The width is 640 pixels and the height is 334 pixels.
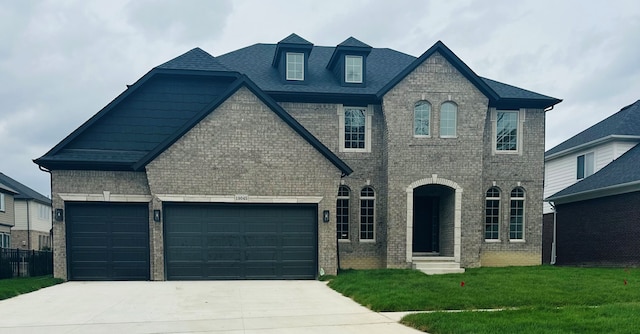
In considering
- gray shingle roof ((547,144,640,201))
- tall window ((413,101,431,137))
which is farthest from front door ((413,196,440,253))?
gray shingle roof ((547,144,640,201))

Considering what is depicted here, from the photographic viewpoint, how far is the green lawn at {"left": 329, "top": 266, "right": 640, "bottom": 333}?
6465mm

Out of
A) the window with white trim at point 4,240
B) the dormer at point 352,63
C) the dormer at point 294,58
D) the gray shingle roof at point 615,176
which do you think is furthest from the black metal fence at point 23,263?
the gray shingle roof at point 615,176

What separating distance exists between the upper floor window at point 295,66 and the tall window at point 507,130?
27.5ft

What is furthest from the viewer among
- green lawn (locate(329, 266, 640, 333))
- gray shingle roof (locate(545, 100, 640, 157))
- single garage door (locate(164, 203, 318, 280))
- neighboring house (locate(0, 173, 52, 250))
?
neighboring house (locate(0, 173, 52, 250))

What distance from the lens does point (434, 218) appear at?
53.5 feet

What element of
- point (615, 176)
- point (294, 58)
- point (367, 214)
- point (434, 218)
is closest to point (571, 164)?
point (615, 176)

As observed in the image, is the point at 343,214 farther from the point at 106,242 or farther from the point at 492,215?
the point at 106,242

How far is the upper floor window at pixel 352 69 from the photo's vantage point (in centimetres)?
1630

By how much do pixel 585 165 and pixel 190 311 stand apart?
21.8 metres

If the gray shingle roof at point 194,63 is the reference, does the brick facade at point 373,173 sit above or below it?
below

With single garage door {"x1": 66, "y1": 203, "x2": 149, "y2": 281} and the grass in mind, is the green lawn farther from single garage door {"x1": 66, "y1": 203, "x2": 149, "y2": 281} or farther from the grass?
the grass

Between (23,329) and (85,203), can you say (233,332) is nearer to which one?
(23,329)

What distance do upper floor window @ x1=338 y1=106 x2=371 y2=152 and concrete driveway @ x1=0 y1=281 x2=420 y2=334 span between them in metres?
6.22

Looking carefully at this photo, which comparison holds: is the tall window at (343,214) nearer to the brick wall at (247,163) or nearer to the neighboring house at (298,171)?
the neighboring house at (298,171)
